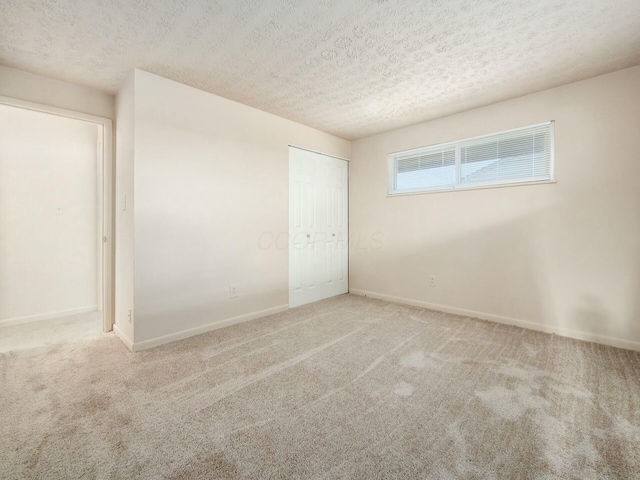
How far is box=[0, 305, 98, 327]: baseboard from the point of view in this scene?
2.99 metres

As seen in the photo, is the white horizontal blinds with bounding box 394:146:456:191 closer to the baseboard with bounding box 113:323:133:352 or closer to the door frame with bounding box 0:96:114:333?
the door frame with bounding box 0:96:114:333

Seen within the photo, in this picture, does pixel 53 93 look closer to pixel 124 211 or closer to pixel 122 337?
pixel 124 211

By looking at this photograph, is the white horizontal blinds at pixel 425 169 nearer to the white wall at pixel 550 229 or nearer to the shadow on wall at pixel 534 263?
the white wall at pixel 550 229

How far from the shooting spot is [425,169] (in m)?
3.73

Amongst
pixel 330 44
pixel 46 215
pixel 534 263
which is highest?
pixel 330 44

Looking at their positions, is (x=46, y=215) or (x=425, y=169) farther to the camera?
(x=425, y=169)

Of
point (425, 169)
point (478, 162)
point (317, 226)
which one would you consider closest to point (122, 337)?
point (317, 226)

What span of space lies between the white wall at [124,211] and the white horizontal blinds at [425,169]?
3163mm

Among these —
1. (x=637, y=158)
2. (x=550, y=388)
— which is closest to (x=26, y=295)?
(x=550, y=388)

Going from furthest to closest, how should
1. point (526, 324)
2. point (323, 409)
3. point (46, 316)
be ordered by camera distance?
point (46, 316), point (526, 324), point (323, 409)

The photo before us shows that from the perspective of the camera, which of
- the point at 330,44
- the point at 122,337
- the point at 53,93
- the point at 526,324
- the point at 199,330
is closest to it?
the point at 330,44

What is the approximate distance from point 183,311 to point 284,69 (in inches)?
93.8

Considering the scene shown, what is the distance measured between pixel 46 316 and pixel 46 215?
3.77 feet

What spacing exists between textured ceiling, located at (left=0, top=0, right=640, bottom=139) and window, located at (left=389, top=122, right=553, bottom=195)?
1.54ft
